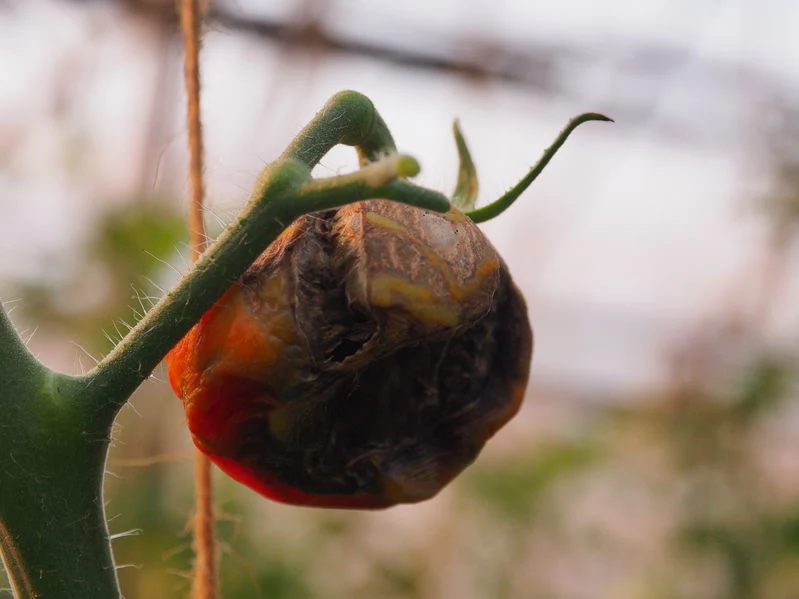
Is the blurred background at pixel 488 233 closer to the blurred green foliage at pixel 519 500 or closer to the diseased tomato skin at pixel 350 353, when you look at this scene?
the blurred green foliage at pixel 519 500

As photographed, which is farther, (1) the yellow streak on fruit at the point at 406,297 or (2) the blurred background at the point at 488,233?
(2) the blurred background at the point at 488,233

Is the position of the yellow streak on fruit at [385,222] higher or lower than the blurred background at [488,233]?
higher

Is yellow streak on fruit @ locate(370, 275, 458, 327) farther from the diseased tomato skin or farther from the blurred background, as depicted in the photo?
the blurred background

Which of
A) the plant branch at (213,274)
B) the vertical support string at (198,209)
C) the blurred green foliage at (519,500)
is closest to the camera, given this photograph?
the plant branch at (213,274)

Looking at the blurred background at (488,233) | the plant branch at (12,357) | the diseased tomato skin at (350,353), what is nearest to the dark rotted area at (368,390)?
the diseased tomato skin at (350,353)

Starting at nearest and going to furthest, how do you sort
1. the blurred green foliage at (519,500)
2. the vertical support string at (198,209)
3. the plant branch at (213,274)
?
the plant branch at (213,274), the vertical support string at (198,209), the blurred green foliage at (519,500)

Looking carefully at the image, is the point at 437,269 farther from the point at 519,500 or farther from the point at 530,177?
the point at 519,500
